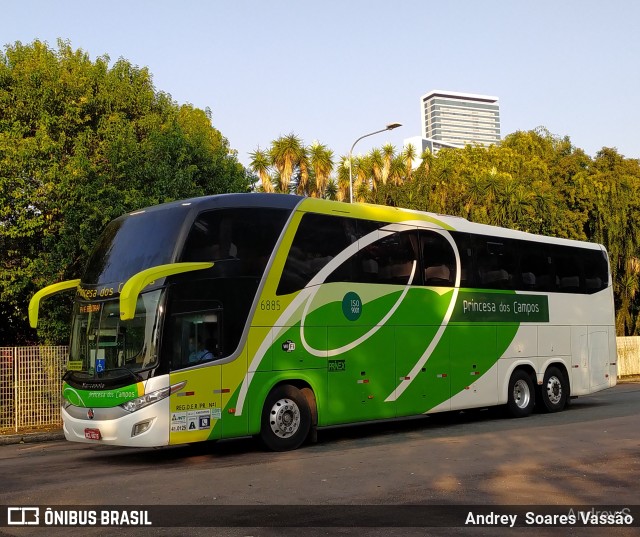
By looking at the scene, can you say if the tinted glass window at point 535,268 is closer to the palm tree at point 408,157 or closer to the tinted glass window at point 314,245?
the tinted glass window at point 314,245

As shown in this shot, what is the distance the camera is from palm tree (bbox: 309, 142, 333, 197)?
51.3 metres

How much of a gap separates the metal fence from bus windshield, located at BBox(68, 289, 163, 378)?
20.9ft

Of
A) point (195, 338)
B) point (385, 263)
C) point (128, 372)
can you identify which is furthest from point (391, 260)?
point (128, 372)

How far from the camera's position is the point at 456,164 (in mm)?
50938

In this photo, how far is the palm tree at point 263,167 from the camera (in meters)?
50.1

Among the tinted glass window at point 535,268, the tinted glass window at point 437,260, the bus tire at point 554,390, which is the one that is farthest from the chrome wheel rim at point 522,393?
the tinted glass window at point 437,260

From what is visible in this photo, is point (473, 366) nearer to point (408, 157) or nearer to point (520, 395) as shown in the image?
point (520, 395)

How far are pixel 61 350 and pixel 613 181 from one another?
31537 millimetres

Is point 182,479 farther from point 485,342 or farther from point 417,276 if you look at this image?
Result: point 485,342

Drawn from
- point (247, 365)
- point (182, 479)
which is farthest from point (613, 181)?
point (182, 479)

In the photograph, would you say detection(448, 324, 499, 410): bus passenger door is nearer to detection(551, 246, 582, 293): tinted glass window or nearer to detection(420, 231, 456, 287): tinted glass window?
detection(420, 231, 456, 287): tinted glass window

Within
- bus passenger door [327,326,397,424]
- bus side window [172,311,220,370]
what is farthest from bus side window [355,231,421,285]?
bus side window [172,311,220,370]

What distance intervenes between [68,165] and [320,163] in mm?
31024

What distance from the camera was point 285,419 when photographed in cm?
1333
